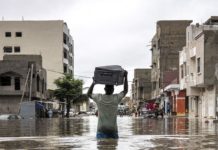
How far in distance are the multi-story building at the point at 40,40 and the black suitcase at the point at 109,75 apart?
9805cm

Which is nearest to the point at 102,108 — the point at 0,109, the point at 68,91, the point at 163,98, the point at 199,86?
the point at 199,86

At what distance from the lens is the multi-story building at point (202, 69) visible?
186 ft

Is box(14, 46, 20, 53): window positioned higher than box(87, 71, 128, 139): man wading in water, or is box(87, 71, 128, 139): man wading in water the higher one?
box(14, 46, 20, 53): window

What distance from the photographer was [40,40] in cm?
11262

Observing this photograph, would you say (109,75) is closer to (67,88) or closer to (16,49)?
(67,88)

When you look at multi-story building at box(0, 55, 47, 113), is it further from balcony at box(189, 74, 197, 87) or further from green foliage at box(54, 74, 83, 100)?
balcony at box(189, 74, 197, 87)

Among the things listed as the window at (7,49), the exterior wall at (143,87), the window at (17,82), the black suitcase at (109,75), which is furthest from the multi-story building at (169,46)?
the black suitcase at (109,75)

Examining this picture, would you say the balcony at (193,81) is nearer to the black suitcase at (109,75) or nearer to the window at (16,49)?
the black suitcase at (109,75)

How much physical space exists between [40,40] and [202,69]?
59428 mm

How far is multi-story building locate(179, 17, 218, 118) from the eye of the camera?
186 ft

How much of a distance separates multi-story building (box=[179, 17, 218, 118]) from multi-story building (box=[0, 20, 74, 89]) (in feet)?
150

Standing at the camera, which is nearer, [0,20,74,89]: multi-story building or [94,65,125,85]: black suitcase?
[94,65,125,85]: black suitcase

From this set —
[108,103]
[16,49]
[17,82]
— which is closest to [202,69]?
[17,82]

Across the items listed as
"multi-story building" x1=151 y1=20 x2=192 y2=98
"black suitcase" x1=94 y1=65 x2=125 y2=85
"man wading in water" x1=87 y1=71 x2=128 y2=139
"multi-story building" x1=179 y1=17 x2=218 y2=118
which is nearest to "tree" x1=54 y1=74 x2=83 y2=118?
"multi-story building" x1=151 y1=20 x2=192 y2=98
